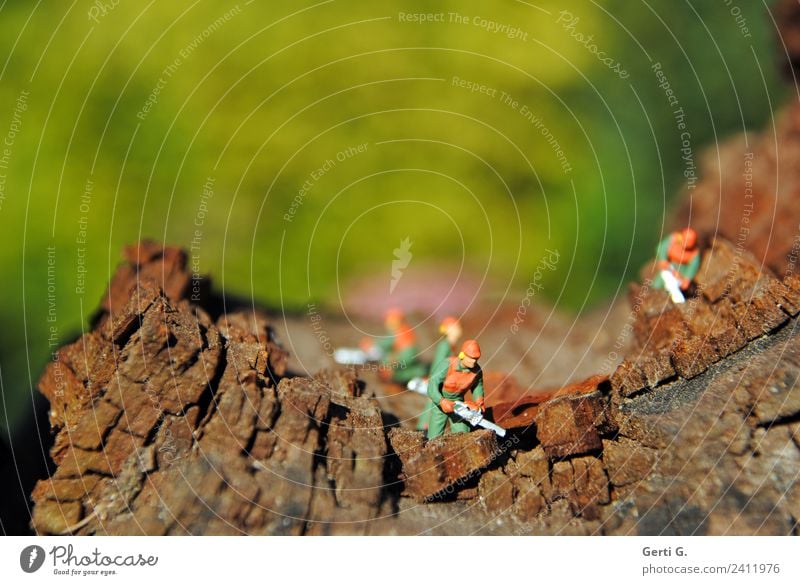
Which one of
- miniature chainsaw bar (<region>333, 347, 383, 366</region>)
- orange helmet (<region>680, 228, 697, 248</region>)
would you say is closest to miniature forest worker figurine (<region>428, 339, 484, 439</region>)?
miniature chainsaw bar (<region>333, 347, 383, 366</region>)

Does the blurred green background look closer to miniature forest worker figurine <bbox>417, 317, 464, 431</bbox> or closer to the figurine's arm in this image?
miniature forest worker figurine <bbox>417, 317, 464, 431</bbox>

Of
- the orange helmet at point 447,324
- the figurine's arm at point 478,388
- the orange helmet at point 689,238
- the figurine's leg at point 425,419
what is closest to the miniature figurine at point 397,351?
the orange helmet at point 447,324

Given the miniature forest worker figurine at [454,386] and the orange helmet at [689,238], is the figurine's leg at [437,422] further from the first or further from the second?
the orange helmet at [689,238]

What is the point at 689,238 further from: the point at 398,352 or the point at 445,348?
the point at 398,352

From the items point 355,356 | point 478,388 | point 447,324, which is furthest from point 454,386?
point 355,356

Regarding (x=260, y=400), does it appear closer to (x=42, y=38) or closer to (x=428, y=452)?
(x=428, y=452)

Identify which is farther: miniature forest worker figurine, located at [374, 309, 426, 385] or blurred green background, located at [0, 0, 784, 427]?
miniature forest worker figurine, located at [374, 309, 426, 385]

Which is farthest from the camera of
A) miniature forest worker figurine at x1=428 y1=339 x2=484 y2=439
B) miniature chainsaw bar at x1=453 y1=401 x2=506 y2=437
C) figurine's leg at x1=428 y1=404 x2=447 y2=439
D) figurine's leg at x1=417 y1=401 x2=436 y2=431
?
figurine's leg at x1=417 y1=401 x2=436 y2=431
